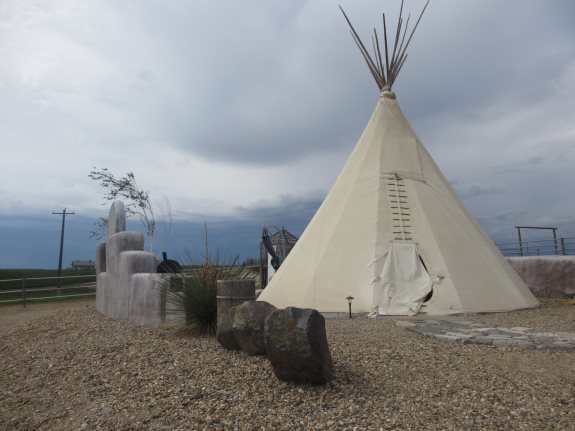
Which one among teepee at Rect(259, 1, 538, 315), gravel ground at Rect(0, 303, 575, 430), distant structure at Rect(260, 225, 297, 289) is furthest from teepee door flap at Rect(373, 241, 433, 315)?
distant structure at Rect(260, 225, 297, 289)

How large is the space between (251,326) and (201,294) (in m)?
1.73

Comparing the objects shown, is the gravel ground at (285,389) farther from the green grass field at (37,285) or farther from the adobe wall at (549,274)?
the green grass field at (37,285)

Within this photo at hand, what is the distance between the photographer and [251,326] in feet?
13.9

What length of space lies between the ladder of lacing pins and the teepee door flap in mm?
257

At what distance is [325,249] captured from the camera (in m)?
8.12

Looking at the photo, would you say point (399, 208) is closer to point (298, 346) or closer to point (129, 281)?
point (129, 281)

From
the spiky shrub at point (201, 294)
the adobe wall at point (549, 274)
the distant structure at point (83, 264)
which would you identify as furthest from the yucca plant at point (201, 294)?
the distant structure at point (83, 264)

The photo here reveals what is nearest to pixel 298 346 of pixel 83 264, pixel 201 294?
pixel 201 294

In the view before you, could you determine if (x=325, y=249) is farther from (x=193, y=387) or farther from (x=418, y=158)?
(x=193, y=387)

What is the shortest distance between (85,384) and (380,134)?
7.53 meters

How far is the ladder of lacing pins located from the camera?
8055 mm

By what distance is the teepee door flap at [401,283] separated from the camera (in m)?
7.32

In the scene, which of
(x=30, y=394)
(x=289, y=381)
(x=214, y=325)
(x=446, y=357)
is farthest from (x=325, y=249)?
(x=30, y=394)

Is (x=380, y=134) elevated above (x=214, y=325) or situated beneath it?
elevated above
